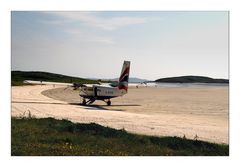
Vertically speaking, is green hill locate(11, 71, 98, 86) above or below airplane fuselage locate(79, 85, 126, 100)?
above

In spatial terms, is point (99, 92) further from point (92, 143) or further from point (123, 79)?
point (92, 143)

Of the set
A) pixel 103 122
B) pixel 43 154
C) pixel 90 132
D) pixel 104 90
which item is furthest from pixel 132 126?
pixel 104 90

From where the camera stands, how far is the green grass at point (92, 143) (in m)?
11.4

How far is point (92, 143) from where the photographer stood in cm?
1242

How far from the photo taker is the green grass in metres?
11.4

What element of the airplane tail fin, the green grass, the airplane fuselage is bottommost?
the green grass

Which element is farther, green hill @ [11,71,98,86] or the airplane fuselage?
the airplane fuselage

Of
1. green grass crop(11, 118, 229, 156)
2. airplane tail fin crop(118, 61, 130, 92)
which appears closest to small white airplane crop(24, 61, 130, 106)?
airplane tail fin crop(118, 61, 130, 92)

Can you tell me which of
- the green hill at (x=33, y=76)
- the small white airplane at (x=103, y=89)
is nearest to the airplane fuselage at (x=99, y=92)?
the small white airplane at (x=103, y=89)

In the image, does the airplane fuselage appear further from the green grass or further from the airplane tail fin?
the green grass

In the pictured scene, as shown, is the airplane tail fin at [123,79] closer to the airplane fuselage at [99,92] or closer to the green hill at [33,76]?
the airplane fuselage at [99,92]
